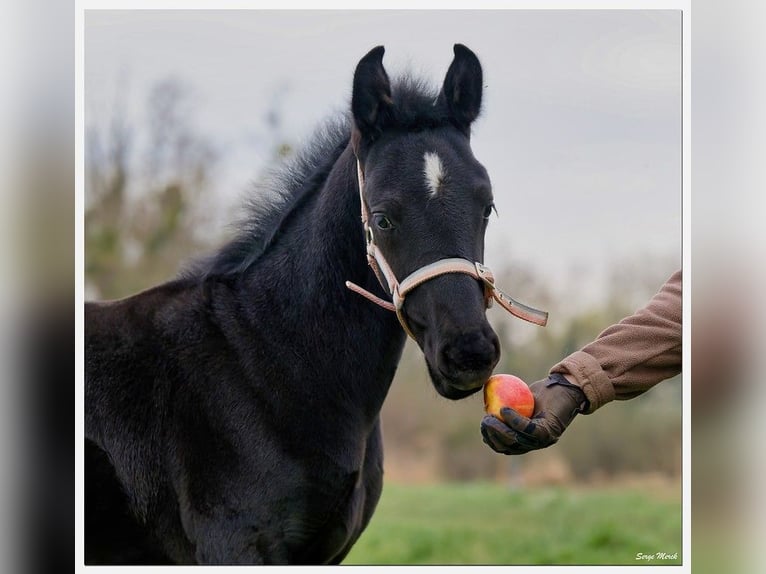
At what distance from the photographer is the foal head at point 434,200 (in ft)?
9.98

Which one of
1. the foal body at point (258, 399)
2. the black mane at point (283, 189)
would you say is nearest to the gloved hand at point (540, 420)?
the foal body at point (258, 399)

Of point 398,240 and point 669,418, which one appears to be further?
point 669,418

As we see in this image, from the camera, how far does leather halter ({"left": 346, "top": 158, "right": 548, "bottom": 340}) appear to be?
3.16 m

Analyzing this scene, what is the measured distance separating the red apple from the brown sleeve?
23cm

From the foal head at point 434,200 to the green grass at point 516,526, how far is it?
243 cm

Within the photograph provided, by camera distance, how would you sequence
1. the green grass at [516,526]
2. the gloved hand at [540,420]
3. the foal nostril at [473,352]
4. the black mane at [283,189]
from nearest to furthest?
1. the foal nostril at [473,352]
2. the gloved hand at [540,420]
3. the black mane at [283,189]
4. the green grass at [516,526]

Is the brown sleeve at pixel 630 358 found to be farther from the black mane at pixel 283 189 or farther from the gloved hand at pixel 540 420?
the black mane at pixel 283 189

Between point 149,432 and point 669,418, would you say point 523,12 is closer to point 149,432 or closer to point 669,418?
point 149,432

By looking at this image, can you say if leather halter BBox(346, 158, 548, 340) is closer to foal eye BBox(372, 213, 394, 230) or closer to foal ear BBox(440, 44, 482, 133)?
foal eye BBox(372, 213, 394, 230)

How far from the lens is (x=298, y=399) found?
348 cm

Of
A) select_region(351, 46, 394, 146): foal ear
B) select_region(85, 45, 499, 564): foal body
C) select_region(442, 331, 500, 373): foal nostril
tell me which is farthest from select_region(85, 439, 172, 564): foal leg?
select_region(351, 46, 394, 146): foal ear
